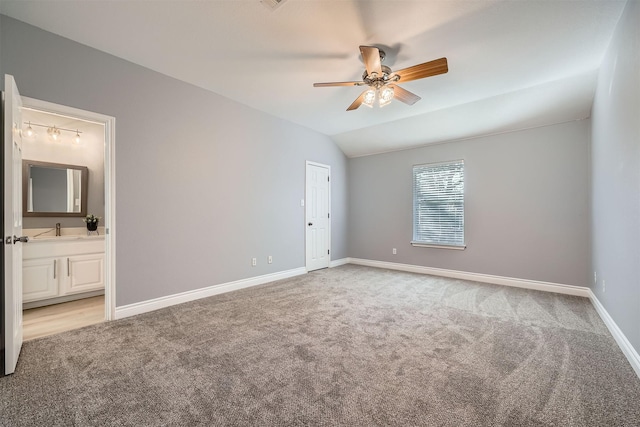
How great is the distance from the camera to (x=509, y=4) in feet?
7.18

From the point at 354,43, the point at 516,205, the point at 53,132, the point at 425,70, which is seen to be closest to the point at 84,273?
the point at 53,132

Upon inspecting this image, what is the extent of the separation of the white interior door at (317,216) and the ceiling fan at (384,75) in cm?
242

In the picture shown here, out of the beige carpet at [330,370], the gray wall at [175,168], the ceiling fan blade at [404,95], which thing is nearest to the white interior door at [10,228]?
the beige carpet at [330,370]

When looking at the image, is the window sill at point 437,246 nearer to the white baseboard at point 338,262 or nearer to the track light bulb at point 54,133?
the white baseboard at point 338,262

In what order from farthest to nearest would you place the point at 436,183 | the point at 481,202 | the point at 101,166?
the point at 436,183 → the point at 481,202 → the point at 101,166

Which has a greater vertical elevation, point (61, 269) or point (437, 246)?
point (437, 246)

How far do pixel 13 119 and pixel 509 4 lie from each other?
3909mm

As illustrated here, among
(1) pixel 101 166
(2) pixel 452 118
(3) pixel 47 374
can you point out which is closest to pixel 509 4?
(2) pixel 452 118

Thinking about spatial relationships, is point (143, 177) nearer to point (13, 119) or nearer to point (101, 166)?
point (13, 119)

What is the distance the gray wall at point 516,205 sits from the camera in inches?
155

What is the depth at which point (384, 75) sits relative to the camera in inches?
112

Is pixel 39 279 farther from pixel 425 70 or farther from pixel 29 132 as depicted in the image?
pixel 425 70

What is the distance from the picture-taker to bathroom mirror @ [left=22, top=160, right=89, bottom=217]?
12.6ft

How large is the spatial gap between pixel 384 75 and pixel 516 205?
3209mm
